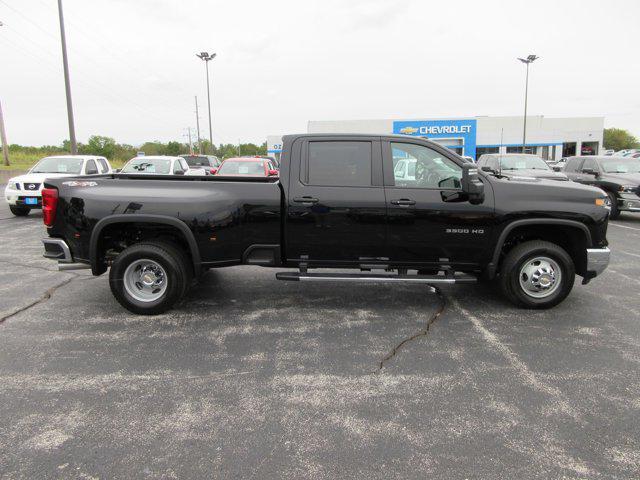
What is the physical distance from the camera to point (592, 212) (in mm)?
5137

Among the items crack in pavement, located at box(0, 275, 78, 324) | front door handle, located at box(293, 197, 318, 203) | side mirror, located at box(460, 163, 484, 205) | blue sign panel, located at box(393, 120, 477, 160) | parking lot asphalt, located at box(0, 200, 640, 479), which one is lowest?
parking lot asphalt, located at box(0, 200, 640, 479)

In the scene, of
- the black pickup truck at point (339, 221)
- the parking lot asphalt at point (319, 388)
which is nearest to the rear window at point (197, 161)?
the parking lot asphalt at point (319, 388)

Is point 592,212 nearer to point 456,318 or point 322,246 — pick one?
point 456,318

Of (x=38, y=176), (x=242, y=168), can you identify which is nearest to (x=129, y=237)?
(x=242, y=168)

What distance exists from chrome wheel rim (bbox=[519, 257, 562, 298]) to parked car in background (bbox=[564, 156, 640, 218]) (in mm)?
8452

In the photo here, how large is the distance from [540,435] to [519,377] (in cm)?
81

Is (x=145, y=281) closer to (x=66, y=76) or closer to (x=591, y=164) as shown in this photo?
(x=591, y=164)

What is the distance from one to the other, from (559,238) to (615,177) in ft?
29.7

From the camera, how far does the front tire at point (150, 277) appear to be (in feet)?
16.5

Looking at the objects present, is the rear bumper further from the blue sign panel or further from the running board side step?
the blue sign panel

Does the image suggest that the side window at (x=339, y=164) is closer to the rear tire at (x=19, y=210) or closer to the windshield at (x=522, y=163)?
the windshield at (x=522, y=163)

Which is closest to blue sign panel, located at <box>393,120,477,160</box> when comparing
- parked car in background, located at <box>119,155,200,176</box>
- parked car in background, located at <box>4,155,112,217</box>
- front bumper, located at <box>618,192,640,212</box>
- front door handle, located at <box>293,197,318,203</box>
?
front bumper, located at <box>618,192,640,212</box>

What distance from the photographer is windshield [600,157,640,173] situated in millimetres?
13195

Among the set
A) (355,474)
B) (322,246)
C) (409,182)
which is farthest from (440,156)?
(355,474)
